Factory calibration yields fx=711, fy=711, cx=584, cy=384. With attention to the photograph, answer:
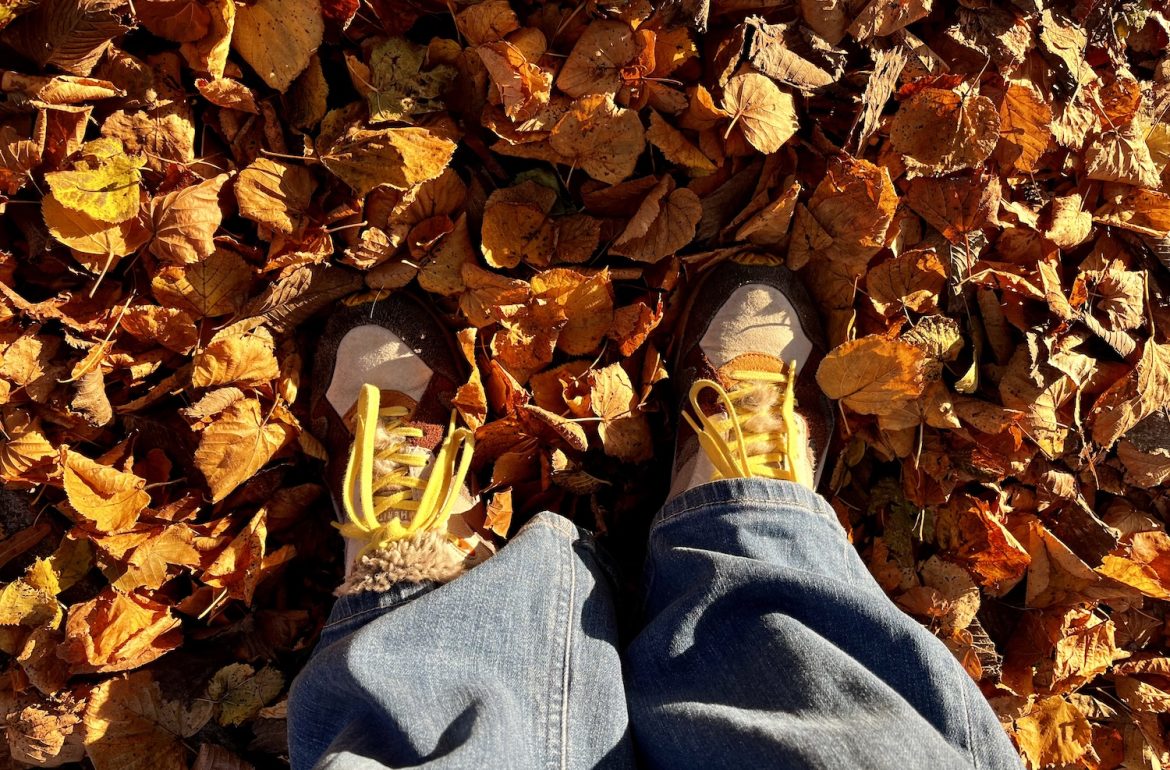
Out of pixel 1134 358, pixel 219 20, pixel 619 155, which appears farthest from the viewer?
pixel 1134 358

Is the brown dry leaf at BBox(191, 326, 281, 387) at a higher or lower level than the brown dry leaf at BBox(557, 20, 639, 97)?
lower

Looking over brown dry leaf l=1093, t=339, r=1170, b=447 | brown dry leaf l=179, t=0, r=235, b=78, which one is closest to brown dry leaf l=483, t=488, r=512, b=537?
brown dry leaf l=179, t=0, r=235, b=78

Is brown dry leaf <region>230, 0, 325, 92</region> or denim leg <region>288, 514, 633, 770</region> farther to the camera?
brown dry leaf <region>230, 0, 325, 92</region>

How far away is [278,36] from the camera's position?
997mm

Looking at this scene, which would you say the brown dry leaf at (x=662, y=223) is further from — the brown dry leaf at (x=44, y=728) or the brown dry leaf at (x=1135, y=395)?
the brown dry leaf at (x=44, y=728)

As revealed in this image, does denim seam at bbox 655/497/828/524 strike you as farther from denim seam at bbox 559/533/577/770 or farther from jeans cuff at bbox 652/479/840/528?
denim seam at bbox 559/533/577/770

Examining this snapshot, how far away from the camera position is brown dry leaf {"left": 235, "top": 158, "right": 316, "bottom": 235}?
1024 millimetres

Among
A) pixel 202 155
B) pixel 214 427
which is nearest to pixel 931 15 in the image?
pixel 202 155

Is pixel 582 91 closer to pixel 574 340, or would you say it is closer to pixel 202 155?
pixel 574 340

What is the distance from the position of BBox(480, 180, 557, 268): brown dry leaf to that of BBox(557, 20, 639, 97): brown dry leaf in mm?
163

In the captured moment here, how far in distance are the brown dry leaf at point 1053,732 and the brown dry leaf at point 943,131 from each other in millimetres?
961

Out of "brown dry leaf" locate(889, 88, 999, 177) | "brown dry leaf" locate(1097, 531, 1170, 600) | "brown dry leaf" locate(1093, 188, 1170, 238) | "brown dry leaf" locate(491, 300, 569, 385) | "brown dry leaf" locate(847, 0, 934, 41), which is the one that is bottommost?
"brown dry leaf" locate(1097, 531, 1170, 600)

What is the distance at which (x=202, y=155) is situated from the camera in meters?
1.05

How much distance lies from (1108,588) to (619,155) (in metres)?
1.11
